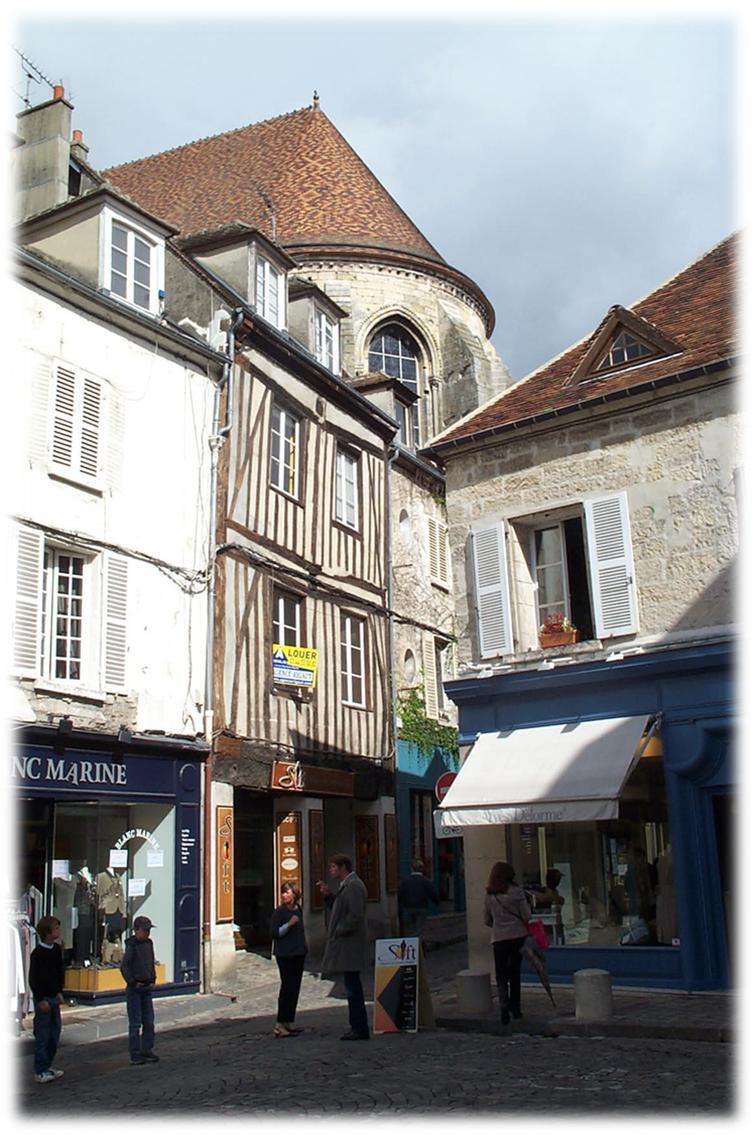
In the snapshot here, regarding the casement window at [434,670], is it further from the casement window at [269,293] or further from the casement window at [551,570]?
the casement window at [551,570]

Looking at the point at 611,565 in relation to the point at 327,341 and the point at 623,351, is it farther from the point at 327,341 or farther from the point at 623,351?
the point at 327,341

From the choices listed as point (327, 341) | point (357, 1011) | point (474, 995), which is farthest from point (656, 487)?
point (327, 341)

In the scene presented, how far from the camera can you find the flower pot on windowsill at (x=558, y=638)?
1087cm

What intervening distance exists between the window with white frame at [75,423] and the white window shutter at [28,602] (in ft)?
2.74

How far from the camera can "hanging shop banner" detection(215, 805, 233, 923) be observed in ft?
39.4

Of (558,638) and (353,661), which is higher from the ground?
(353,661)

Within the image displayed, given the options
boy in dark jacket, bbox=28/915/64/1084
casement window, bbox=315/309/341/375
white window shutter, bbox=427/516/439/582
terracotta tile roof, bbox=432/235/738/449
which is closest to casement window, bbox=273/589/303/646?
terracotta tile roof, bbox=432/235/738/449

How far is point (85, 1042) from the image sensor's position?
902 cm

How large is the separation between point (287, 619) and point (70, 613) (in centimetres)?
372

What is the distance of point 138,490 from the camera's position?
11.9 meters

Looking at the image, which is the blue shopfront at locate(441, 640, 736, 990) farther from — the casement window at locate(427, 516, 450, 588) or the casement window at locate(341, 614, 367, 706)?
the casement window at locate(427, 516, 450, 588)

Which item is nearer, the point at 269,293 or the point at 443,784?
the point at 443,784

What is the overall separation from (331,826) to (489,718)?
518 cm

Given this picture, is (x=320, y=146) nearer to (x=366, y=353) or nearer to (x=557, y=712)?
(x=366, y=353)
